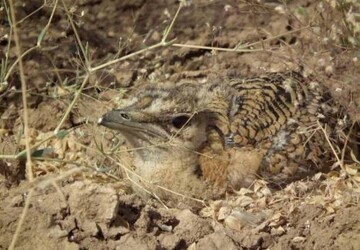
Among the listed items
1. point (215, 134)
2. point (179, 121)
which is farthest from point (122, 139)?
point (215, 134)

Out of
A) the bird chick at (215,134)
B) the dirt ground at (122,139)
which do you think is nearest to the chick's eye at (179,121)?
the bird chick at (215,134)

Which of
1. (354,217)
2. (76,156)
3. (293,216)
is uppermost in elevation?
(354,217)

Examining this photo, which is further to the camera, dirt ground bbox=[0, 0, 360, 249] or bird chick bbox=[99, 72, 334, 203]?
bird chick bbox=[99, 72, 334, 203]

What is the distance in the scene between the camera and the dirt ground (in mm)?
5438

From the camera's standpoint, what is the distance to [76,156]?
24.1 ft

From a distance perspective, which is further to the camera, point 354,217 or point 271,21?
point 271,21

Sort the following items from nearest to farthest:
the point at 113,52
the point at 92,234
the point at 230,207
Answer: the point at 92,234, the point at 230,207, the point at 113,52

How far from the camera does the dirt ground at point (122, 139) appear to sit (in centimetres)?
544

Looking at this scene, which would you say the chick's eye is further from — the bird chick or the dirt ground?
the dirt ground

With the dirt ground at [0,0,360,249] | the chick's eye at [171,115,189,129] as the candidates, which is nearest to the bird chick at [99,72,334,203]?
the chick's eye at [171,115,189,129]

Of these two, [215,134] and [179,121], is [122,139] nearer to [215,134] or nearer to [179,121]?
[179,121]

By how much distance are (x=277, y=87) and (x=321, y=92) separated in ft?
1.32

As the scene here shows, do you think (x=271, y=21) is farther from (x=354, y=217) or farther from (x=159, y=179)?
(x=354, y=217)

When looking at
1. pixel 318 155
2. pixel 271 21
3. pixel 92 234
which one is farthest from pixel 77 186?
pixel 271 21
